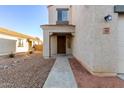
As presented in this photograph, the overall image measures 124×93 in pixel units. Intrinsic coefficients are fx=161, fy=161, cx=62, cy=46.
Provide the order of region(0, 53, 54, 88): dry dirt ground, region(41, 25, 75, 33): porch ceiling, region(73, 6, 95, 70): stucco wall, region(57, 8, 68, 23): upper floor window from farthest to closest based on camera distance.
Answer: region(57, 8, 68, 23): upper floor window, region(41, 25, 75, 33): porch ceiling, region(73, 6, 95, 70): stucco wall, region(0, 53, 54, 88): dry dirt ground

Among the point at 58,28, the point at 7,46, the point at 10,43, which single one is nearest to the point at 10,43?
the point at 10,43

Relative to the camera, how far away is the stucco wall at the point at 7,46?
18.0 m

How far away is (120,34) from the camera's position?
7312 millimetres

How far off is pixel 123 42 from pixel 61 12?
12263 millimetres

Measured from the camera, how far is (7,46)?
1967 cm

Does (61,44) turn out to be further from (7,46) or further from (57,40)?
(7,46)

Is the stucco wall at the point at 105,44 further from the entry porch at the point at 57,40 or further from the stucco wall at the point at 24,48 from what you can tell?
the stucco wall at the point at 24,48

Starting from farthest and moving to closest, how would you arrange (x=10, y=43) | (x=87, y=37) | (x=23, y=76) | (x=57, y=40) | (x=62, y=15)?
(x=10, y=43) → (x=62, y=15) → (x=57, y=40) → (x=87, y=37) → (x=23, y=76)

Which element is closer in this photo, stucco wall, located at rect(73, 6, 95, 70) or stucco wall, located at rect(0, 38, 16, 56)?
stucco wall, located at rect(73, 6, 95, 70)

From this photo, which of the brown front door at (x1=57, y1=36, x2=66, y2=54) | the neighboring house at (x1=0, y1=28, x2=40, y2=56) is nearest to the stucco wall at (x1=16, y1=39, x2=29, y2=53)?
the neighboring house at (x1=0, y1=28, x2=40, y2=56)

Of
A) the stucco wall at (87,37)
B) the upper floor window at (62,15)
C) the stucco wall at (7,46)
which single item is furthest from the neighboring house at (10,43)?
the stucco wall at (87,37)

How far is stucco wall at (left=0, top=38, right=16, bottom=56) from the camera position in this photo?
18.0 meters

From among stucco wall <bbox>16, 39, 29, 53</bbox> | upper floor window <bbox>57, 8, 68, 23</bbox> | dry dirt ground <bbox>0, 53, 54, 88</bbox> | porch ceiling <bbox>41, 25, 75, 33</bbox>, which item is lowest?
dry dirt ground <bbox>0, 53, 54, 88</bbox>

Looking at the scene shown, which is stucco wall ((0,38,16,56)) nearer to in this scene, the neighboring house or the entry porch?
the neighboring house
